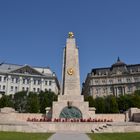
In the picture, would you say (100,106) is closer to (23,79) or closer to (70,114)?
(70,114)

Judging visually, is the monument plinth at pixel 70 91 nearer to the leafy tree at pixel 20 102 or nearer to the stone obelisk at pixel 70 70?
the stone obelisk at pixel 70 70

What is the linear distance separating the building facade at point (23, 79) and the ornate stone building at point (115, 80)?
16829 mm

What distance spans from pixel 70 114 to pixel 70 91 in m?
3.99

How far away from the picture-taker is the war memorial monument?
3098 centimetres

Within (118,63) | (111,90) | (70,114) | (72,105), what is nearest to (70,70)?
(72,105)

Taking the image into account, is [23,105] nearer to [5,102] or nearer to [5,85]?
[5,102]

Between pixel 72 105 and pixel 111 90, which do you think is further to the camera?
pixel 111 90

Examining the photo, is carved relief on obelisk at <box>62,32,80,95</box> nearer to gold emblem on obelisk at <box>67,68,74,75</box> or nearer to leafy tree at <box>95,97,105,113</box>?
gold emblem on obelisk at <box>67,68,74,75</box>

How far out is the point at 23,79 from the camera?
94500 mm

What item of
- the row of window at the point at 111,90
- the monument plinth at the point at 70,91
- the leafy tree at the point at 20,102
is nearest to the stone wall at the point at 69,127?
the monument plinth at the point at 70,91

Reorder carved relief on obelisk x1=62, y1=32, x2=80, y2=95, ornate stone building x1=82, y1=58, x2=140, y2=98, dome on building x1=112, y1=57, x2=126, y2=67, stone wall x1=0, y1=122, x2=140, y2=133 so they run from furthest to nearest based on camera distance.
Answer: dome on building x1=112, y1=57, x2=126, y2=67 < ornate stone building x1=82, y1=58, x2=140, y2=98 < carved relief on obelisk x1=62, y1=32, x2=80, y2=95 < stone wall x1=0, y1=122, x2=140, y2=133

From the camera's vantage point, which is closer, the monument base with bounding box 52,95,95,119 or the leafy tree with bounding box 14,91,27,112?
the monument base with bounding box 52,95,95,119

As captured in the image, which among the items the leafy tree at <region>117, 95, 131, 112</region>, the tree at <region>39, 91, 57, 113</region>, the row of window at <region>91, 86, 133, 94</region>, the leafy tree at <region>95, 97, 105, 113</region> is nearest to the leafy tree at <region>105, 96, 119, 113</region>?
the leafy tree at <region>95, 97, 105, 113</region>

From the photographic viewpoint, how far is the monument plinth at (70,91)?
36.4 metres
